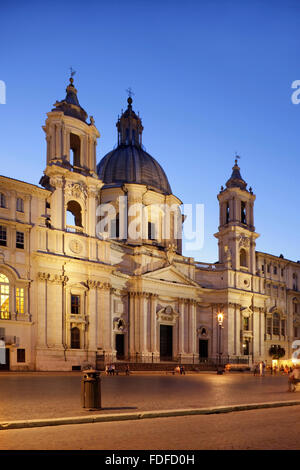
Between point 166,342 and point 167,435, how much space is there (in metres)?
54.8

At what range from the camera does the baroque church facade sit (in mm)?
45594

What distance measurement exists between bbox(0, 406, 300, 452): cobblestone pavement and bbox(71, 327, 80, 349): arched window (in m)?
37.8

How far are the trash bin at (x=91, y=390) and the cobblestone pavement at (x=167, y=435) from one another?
5.93ft

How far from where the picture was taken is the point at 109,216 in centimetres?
6694

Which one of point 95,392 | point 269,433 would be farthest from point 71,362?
point 269,433

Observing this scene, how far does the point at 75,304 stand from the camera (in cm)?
5075

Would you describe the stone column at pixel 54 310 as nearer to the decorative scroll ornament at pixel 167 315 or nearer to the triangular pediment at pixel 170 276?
the triangular pediment at pixel 170 276

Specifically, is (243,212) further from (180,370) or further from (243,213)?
(180,370)

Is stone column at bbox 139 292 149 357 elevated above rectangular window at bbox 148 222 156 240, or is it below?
below

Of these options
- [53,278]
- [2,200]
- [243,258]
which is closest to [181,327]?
[243,258]

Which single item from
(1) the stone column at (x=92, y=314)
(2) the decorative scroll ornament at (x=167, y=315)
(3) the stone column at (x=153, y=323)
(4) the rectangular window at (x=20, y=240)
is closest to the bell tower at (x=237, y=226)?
(2) the decorative scroll ornament at (x=167, y=315)

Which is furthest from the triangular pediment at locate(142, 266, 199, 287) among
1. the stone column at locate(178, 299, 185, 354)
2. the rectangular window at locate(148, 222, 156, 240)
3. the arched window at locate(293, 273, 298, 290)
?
the arched window at locate(293, 273, 298, 290)

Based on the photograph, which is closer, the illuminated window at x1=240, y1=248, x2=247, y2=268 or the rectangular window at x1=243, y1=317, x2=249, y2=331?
the rectangular window at x1=243, y1=317, x2=249, y2=331

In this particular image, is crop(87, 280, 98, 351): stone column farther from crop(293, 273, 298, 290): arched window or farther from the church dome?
crop(293, 273, 298, 290): arched window
